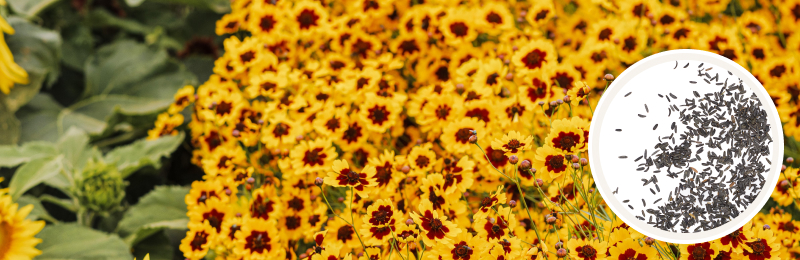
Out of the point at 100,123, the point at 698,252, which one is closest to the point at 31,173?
the point at 100,123

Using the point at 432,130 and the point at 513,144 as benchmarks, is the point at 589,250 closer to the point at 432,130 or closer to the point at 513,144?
the point at 513,144

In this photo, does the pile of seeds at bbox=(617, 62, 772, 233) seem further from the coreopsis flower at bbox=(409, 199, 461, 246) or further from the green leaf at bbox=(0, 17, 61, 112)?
the green leaf at bbox=(0, 17, 61, 112)

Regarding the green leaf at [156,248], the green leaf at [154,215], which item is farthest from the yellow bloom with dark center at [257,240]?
the green leaf at [156,248]

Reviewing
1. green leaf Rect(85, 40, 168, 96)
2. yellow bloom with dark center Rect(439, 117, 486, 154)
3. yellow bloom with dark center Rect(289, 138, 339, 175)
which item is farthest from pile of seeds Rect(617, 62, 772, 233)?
green leaf Rect(85, 40, 168, 96)

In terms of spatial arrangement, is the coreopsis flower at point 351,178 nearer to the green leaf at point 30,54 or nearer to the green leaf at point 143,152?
the green leaf at point 143,152

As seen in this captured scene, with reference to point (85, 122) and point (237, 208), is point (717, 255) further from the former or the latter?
point (85, 122)

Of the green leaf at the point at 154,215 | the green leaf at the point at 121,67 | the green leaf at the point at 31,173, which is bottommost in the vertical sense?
the green leaf at the point at 154,215

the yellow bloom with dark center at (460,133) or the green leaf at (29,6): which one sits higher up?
the green leaf at (29,6)
